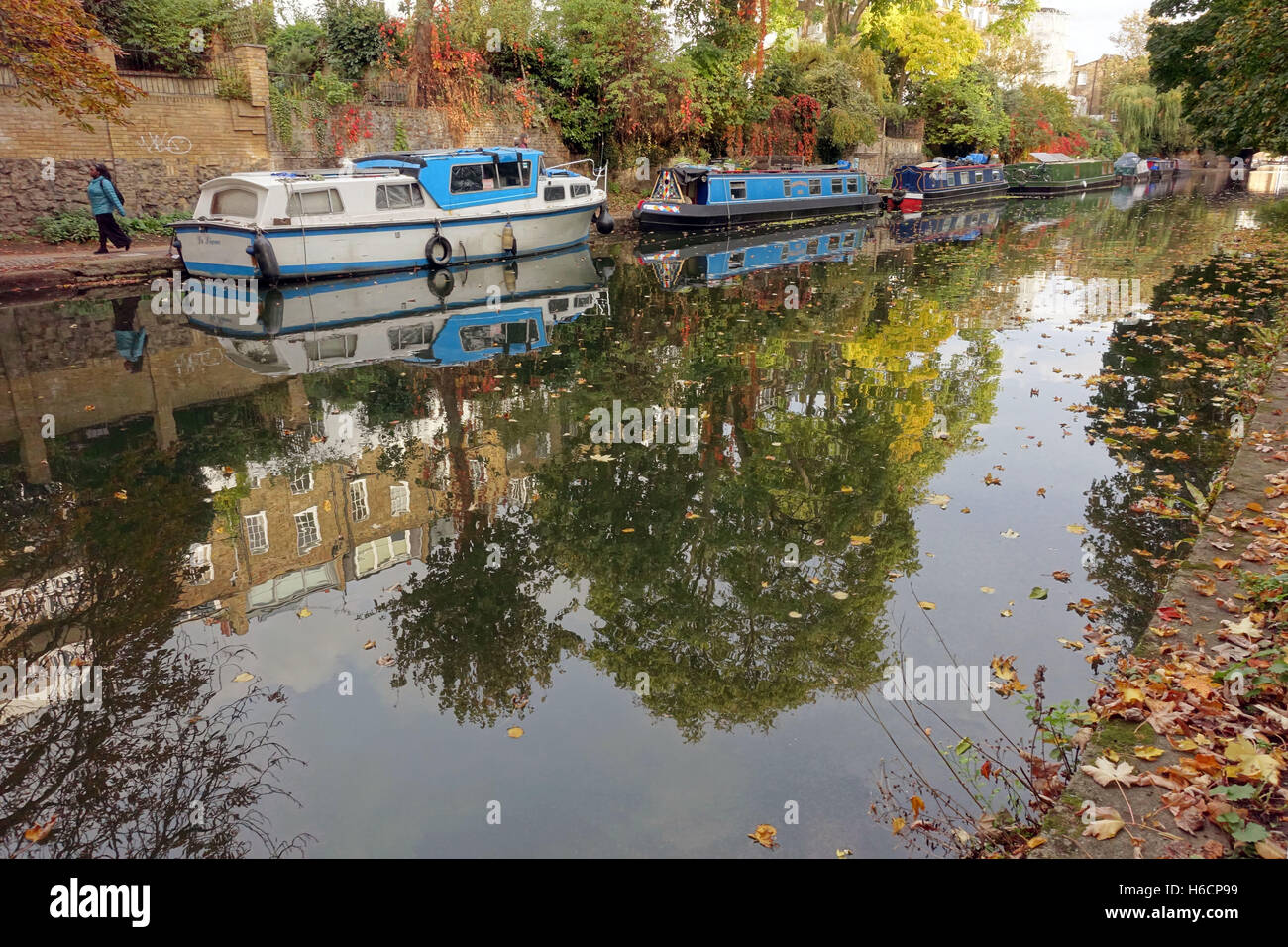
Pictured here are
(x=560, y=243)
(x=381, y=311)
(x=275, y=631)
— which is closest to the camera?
(x=275, y=631)

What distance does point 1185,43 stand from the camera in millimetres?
27391

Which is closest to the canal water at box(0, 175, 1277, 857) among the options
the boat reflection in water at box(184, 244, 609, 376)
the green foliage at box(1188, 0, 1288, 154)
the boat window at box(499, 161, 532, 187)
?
the boat reflection in water at box(184, 244, 609, 376)

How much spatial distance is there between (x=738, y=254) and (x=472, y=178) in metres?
7.25

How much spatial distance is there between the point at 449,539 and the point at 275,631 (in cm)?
147

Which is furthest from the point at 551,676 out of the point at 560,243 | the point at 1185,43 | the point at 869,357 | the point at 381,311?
the point at 1185,43

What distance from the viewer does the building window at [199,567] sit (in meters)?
5.93

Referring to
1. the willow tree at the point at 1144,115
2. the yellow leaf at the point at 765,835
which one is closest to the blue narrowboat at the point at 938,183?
the willow tree at the point at 1144,115

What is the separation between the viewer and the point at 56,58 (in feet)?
51.0

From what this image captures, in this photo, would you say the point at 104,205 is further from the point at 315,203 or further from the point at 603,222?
the point at 603,222

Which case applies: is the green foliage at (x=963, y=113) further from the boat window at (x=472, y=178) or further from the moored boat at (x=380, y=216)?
the boat window at (x=472, y=178)

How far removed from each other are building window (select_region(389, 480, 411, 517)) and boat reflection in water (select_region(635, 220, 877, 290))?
1080cm

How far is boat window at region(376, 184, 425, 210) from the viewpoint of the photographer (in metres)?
17.1

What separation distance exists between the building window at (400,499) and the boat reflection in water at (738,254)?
10798 millimetres
